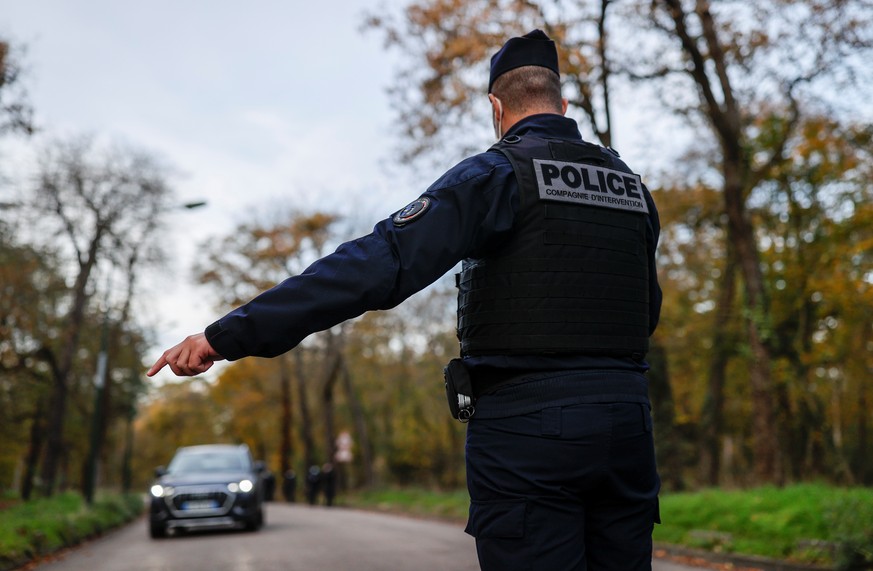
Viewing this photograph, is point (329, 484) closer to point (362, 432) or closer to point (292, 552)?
point (362, 432)

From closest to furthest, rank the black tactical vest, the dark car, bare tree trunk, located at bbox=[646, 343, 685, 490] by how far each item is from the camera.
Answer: the black tactical vest
the dark car
bare tree trunk, located at bbox=[646, 343, 685, 490]

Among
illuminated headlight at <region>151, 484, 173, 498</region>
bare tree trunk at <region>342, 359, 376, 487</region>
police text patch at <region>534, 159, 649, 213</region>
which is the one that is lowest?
illuminated headlight at <region>151, 484, 173, 498</region>

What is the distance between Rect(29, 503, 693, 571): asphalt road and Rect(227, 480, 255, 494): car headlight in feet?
2.40

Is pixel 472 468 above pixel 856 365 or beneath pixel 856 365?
beneath

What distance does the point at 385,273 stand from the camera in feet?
7.75

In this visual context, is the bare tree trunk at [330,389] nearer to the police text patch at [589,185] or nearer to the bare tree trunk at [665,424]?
the bare tree trunk at [665,424]

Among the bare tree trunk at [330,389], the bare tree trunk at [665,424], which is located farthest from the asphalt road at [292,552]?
the bare tree trunk at [330,389]

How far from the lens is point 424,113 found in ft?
55.3

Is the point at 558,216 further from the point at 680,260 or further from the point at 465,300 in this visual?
the point at 680,260

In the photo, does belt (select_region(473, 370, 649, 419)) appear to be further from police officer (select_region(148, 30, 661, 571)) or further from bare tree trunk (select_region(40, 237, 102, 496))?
bare tree trunk (select_region(40, 237, 102, 496))

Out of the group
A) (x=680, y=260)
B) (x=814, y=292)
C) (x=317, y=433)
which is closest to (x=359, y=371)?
(x=317, y=433)

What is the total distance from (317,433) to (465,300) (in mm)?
61717

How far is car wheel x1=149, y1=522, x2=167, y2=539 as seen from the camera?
1570cm

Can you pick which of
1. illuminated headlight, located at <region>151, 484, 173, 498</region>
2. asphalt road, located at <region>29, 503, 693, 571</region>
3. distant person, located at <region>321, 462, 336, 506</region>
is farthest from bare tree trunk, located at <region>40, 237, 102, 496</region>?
illuminated headlight, located at <region>151, 484, 173, 498</region>
